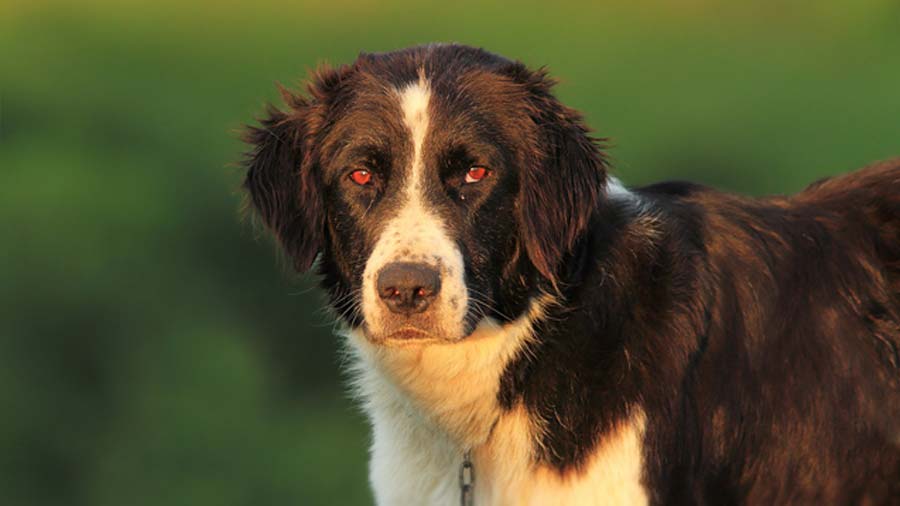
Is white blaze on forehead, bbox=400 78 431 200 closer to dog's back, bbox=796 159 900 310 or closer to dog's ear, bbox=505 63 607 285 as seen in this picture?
dog's ear, bbox=505 63 607 285

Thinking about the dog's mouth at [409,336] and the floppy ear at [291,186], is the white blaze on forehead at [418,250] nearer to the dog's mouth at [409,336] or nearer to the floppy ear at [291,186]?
the dog's mouth at [409,336]

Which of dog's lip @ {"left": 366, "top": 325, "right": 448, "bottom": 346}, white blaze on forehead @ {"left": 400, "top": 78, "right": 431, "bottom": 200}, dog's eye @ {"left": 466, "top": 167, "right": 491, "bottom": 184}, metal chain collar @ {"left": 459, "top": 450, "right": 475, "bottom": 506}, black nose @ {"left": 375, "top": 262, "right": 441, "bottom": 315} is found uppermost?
white blaze on forehead @ {"left": 400, "top": 78, "right": 431, "bottom": 200}

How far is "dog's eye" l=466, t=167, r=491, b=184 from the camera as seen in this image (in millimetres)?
5176

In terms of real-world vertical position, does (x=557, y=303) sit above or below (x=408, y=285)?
below

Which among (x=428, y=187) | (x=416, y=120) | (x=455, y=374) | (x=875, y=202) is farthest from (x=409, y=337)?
(x=875, y=202)

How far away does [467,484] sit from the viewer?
17.6ft

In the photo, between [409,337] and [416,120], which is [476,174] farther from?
[409,337]

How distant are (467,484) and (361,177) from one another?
1123mm

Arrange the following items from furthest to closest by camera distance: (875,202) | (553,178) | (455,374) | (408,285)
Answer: (875,202) → (455,374) → (553,178) → (408,285)

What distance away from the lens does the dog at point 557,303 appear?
509 cm

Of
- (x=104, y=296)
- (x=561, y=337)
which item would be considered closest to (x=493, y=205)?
(x=561, y=337)

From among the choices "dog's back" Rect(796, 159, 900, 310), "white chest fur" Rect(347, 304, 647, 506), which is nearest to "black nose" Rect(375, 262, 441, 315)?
"white chest fur" Rect(347, 304, 647, 506)

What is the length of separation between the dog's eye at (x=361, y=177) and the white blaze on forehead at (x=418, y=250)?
0.12 m

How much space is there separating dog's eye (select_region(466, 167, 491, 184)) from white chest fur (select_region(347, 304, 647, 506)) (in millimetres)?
495
